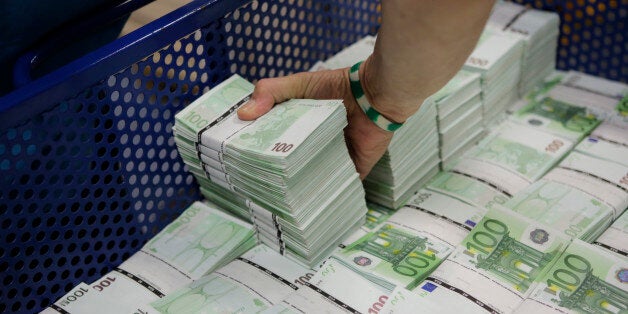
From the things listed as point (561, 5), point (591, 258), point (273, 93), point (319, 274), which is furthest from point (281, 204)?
point (561, 5)

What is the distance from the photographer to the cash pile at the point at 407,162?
1.83m

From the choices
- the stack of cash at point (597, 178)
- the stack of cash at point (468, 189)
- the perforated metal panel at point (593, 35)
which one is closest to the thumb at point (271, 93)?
the stack of cash at point (468, 189)

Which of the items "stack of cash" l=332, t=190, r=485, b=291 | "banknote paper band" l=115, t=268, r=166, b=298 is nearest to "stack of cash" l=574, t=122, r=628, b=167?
"stack of cash" l=332, t=190, r=485, b=291

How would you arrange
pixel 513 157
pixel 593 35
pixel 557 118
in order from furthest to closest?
pixel 593 35 < pixel 557 118 < pixel 513 157

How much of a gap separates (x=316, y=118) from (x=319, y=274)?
0.37 meters

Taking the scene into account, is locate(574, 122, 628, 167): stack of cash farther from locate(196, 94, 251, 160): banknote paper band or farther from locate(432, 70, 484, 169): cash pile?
locate(196, 94, 251, 160): banknote paper band

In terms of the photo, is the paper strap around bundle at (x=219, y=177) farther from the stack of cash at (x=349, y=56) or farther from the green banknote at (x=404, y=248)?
the stack of cash at (x=349, y=56)

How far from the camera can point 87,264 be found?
179 centimetres

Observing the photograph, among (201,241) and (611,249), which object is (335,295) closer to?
(201,241)

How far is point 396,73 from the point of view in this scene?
5.07 ft

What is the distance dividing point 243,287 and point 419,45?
0.73 m

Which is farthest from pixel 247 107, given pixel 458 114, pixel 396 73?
pixel 458 114

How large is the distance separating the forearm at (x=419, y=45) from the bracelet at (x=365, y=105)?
0.05 meters

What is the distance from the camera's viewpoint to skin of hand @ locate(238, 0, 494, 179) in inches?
54.7
